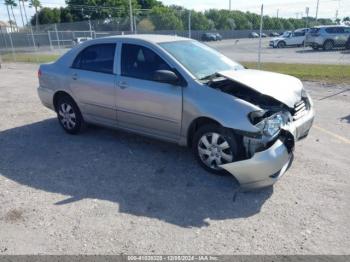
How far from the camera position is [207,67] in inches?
185

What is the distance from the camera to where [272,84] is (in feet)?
13.5

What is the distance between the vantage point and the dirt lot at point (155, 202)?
120 inches

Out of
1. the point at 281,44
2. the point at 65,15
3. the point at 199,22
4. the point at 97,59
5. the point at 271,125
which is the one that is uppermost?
the point at 65,15

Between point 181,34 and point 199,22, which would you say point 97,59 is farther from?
point 199,22

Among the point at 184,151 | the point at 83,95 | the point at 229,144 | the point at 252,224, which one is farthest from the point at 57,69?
the point at 252,224

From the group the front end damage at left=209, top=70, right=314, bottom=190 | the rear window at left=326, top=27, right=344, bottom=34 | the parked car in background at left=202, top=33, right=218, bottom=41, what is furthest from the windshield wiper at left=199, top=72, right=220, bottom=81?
the parked car in background at left=202, top=33, right=218, bottom=41

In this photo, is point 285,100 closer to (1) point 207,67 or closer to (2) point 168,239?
(1) point 207,67

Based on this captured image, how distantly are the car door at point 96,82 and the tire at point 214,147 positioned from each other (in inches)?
63.7

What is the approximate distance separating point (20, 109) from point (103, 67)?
4.02 metres

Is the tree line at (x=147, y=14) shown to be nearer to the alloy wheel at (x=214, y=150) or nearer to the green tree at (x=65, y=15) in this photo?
the green tree at (x=65, y=15)

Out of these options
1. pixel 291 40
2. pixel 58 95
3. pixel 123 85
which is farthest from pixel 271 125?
pixel 291 40

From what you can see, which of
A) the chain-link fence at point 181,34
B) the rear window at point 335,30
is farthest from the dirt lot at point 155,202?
the rear window at point 335,30

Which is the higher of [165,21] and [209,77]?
[165,21]

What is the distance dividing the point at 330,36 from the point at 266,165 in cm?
2636
